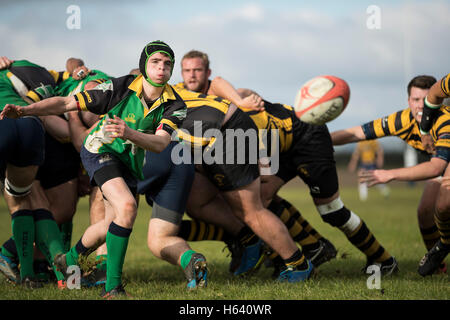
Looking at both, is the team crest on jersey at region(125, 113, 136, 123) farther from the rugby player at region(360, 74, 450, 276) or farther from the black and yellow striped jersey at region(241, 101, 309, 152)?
the rugby player at region(360, 74, 450, 276)

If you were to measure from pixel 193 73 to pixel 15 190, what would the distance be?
2.14 m

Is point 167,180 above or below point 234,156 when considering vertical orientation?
below

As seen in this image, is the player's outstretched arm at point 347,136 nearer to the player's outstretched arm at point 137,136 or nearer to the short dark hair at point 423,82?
the short dark hair at point 423,82

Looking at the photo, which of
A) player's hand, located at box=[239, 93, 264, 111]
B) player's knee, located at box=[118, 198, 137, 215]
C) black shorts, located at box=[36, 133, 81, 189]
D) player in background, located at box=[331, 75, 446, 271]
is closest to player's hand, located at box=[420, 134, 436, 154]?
player in background, located at box=[331, 75, 446, 271]

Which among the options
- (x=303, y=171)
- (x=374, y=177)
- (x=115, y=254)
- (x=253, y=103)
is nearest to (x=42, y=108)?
(x=115, y=254)

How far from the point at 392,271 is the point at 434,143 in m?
1.35

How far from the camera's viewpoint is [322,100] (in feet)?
15.4

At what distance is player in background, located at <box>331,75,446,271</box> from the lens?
544 centimetres

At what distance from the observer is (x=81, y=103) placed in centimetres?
→ 402

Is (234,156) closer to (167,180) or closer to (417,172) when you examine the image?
(167,180)

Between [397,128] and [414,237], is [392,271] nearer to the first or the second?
[397,128]

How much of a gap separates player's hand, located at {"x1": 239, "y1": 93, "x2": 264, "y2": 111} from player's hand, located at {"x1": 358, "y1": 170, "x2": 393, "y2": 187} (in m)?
1.20

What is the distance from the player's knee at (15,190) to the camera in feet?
16.2

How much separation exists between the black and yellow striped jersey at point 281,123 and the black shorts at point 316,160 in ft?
0.15
